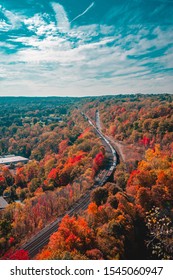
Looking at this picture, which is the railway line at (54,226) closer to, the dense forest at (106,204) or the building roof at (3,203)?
the dense forest at (106,204)

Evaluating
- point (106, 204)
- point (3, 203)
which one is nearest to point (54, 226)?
point (106, 204)

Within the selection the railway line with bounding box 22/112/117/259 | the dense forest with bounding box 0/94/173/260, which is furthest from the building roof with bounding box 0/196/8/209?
the railway line with bounding box 22/112/117/259

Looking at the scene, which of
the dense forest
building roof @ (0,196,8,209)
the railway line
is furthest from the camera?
building roof @ (0,196,8,209)

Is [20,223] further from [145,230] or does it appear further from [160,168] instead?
[160,168]

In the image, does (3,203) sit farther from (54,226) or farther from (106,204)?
(106,204)

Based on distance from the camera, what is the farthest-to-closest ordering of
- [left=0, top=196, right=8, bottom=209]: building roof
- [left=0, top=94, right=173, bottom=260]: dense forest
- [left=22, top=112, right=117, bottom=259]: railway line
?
[left=0, top=196, right=8, bottom=209]: building roof < [left=22, top=112, right=117, bottom=259]: railway line < [left=0, top=94, right=173, bottom=260]: dense forest

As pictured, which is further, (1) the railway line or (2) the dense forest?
(1) the railway line

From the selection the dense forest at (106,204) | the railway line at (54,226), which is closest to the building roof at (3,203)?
the dense forest at (106,204)

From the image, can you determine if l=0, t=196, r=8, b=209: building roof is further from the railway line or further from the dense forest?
the railway line

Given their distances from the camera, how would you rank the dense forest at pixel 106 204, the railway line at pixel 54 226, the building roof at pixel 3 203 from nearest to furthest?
the dense forest at pixel 106 204 < the railway line at pixel 54 226 < the building roof at pixel 3 203

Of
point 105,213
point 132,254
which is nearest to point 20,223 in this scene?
point 105,213
